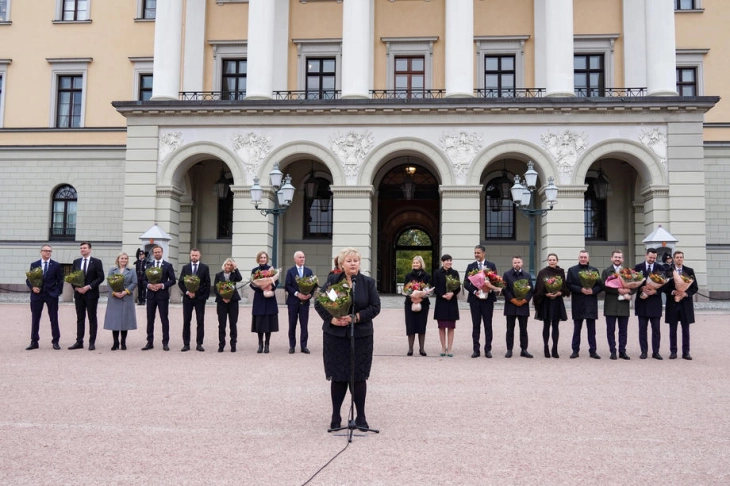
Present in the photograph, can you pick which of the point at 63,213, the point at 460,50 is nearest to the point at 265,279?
the point at 460,50

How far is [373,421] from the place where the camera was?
695 cm

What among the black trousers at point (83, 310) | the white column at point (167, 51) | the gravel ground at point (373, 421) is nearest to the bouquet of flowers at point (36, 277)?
the black trousers at point (83, 310)

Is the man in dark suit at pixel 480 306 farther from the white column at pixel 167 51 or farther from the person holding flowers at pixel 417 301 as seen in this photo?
the white column at pixel 167 51

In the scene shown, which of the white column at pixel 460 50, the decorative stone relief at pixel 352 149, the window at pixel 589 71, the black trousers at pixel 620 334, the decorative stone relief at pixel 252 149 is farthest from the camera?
the window at pixel 589 71

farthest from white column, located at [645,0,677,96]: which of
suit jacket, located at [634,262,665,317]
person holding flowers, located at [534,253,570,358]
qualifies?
person holding flowers, located at [534,253,570,358]

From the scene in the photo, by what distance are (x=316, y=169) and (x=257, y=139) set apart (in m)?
4.48

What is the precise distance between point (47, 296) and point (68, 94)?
23.5m

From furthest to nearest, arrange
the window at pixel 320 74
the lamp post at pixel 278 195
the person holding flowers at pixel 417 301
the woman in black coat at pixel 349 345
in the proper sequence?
the window at pixel 320 74, the lamp post at pixel 278 195, the person holding flowers at pixel 417 301, the woman in black coat at pixel 349 345

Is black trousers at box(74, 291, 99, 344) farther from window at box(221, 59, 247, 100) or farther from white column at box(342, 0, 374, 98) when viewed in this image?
window at box(221, 59, 247, 100)

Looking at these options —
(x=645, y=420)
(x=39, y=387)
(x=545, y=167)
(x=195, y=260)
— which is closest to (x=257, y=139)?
(x=545, y=167)

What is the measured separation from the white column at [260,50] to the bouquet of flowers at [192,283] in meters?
15.9

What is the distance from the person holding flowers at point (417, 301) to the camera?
11977 mm

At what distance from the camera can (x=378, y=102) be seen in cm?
2650

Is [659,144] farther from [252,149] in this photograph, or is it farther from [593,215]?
[252,149]
